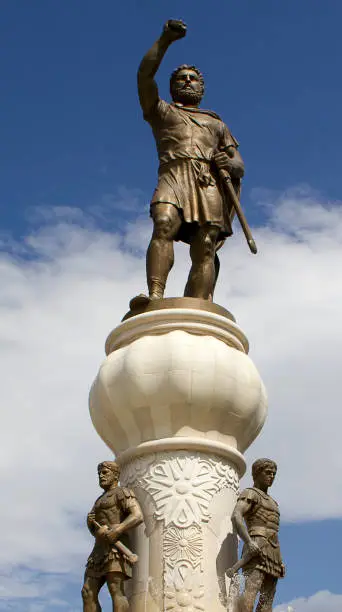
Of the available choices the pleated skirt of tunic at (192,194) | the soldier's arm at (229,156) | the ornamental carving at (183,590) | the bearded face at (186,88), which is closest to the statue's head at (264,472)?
the ornamental carving at (183,590)

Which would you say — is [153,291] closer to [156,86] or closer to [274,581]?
[156,86]

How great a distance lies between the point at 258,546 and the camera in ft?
26.4

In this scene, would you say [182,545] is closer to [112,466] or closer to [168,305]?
[112,466]

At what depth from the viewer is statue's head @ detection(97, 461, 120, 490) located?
27.3 feet

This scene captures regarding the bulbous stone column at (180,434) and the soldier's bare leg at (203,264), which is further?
the soldier's bare leg at (203,264)

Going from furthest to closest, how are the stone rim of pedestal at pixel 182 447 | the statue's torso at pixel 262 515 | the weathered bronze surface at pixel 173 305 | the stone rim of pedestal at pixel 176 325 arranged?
the weathered bronze surface at pixel 173 305
the stone rim of pedestal at pixel 176 325
the stone rim of pedestal at pixel 182 447
the statue's torso at pixel 262 515

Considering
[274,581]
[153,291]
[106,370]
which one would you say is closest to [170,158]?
[153,291]

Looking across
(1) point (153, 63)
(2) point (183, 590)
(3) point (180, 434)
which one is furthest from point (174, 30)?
(2) point (183, 590)

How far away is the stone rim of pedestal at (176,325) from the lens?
29.7 ft

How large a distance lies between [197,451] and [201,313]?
4.54ft

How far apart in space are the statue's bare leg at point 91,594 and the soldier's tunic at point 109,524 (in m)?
0.06

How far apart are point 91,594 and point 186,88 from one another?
19.6ft

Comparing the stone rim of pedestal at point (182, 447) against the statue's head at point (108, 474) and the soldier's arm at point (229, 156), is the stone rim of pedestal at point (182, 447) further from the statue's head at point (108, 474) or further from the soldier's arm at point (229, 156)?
the soldier's arm at point (229, 156)

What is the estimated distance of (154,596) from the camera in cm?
804
